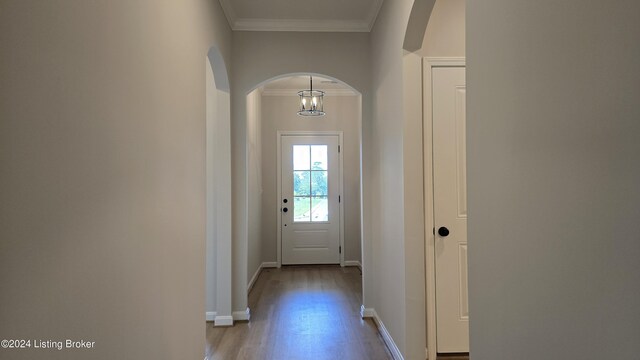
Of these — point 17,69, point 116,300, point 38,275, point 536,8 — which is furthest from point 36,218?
point 536,8

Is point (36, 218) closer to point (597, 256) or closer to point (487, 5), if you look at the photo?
point (597, 256)

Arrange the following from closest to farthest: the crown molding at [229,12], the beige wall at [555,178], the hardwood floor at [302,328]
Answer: the beige wall at [555,178], the hardwood floor at [302,328], the crown molding at [229,12]

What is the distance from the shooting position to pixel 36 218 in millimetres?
899

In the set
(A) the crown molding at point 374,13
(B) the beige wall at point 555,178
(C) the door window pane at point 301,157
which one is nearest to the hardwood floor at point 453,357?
(B) the beige wall at point 555,178

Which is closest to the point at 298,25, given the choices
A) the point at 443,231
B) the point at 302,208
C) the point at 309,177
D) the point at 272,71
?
the point at 272,71

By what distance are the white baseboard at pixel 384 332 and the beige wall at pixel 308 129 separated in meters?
2.47

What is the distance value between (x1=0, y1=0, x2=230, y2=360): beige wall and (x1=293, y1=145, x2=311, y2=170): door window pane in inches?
158

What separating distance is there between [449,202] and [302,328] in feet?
5.65

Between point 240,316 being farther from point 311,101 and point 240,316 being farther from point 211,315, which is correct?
point 311,101

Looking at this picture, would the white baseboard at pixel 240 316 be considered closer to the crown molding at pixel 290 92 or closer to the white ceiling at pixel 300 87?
the white ceiling at pixel 300 87

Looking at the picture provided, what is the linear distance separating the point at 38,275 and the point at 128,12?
960 mm

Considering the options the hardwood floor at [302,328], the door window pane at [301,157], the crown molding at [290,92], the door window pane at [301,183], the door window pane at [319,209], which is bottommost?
the hardwood floor at [302,328]

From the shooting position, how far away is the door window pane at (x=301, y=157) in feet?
20.0

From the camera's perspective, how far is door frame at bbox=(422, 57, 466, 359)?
2506 millimetres
